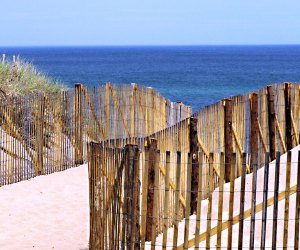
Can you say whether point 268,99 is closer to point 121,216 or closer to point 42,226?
point 42,226

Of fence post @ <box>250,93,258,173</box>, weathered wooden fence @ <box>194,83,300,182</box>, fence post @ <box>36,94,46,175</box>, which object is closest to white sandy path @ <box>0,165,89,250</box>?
fence post @ <box>36,94,46,175</box>

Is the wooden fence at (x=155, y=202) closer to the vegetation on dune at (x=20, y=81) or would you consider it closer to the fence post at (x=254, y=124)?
the fence post at (x=254, y=124)

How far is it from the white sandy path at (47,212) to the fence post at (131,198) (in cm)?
238

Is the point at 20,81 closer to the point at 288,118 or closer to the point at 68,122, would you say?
the point at 68,122

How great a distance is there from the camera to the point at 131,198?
7949mm

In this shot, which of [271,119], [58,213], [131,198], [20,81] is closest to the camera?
[131,198]

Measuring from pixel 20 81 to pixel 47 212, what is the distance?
9.11 m

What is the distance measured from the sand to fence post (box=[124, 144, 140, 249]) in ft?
3.20

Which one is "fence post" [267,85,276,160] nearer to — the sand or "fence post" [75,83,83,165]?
the sand

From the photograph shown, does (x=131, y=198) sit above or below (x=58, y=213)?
above

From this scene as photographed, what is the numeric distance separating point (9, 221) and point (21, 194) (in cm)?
178

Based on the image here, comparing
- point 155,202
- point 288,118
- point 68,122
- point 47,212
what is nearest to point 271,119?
point 288,118

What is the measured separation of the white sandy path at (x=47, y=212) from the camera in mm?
10672

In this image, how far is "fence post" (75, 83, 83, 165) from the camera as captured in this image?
16.2 m
